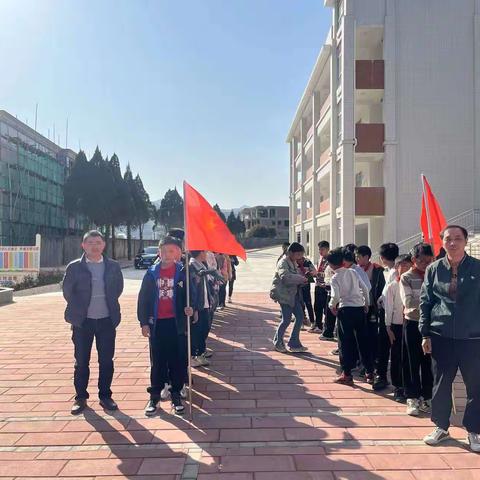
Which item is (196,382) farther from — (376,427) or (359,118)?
(359,118)

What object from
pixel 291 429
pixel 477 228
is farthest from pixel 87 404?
pixel 477 228

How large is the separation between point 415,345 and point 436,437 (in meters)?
0.86

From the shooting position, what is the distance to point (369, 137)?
60.5 feet

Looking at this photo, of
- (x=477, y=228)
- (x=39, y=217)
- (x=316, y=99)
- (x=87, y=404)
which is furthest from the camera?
(x=39, y=217)

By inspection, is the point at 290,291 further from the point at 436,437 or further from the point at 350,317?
the point at 436,437

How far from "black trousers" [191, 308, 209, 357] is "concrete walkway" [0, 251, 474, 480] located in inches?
12.4

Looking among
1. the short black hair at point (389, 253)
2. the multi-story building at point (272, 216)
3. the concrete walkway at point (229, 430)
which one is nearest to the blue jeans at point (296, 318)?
the concrete walkway at point (229, 430)

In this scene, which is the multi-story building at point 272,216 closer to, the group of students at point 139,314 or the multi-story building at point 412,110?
the multi-story building at point 412,110

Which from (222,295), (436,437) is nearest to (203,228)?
(436,437)

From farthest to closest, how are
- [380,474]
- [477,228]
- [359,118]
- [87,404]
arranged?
[359,118] → [477,228] → [87,404] → [380,474]

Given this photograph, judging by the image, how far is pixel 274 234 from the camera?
76438 mm

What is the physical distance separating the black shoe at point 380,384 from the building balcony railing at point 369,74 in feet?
53.2

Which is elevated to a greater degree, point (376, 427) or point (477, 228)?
point (477, 228)

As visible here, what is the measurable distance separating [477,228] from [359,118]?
7.99m
